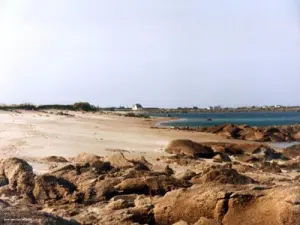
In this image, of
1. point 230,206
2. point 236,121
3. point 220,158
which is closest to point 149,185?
point 230,206

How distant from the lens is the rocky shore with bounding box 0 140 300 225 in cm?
744

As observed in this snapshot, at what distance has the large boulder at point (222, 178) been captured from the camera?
11367mm

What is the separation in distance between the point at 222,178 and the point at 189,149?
10971 millimetres

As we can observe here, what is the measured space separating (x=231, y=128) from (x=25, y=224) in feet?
117

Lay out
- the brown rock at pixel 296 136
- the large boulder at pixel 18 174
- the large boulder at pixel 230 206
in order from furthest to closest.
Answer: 1. the brown rock at pixel 296 136
2. the large boulder at pixel 18 174
3. the large boulder at pixel 230 206

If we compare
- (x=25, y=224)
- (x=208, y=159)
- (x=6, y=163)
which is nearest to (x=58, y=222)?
(x=25, y=224)

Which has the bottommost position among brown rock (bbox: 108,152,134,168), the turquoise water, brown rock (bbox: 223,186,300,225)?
the turquoise water

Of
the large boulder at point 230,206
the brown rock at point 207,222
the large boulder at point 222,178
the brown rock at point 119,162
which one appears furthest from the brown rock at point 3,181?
the brown rock at point 207,222

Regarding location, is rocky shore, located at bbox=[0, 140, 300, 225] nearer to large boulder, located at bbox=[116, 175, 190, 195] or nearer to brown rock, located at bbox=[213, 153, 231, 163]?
large boulder, located at bbox=[116, 175, 190, 195]

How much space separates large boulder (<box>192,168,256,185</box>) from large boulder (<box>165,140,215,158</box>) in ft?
30.8

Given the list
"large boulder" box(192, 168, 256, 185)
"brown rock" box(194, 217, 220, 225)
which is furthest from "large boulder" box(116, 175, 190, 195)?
"brown rock" box(194, 217, 220, 225)

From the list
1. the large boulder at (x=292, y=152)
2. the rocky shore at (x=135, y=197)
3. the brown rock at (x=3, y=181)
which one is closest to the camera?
the rocky shore at (x=135, y=197)

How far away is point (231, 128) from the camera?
40875mm

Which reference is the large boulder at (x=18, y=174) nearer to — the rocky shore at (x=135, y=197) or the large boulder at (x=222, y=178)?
the rocky shore at (x=135, y=197)
